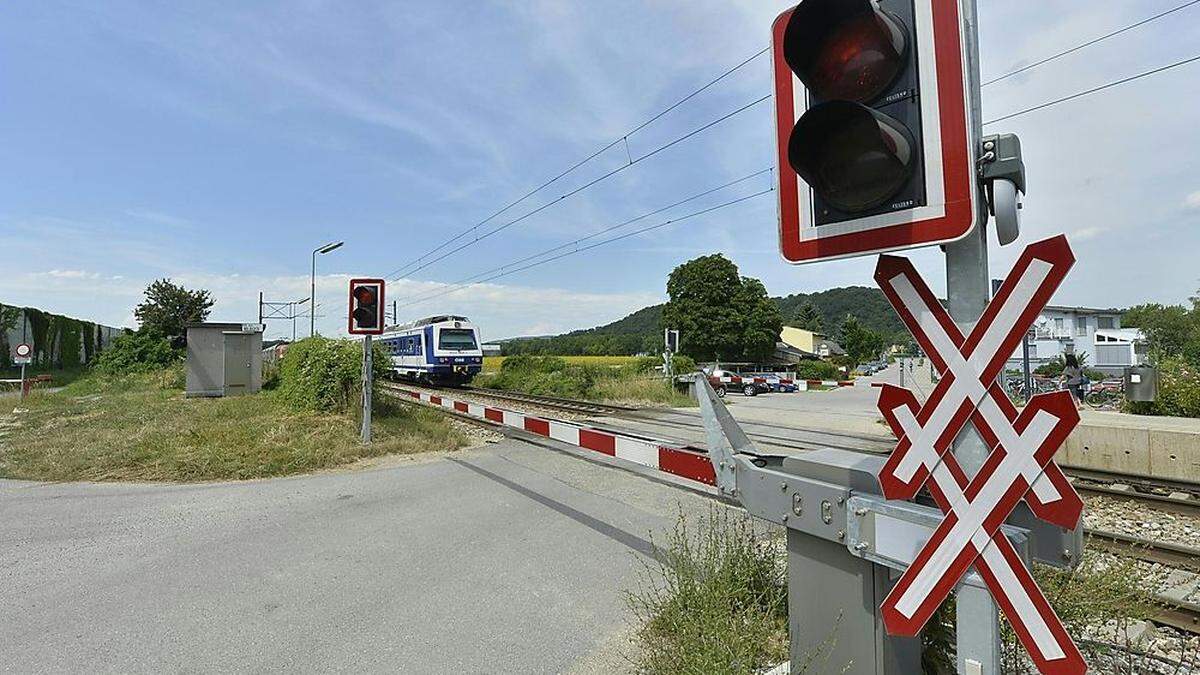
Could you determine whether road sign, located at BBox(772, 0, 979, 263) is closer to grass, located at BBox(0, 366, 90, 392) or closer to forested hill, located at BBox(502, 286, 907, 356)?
forested hill, located at BBox(502, 286, 907, 356)

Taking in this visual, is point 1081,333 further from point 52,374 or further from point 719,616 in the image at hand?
point 52,374

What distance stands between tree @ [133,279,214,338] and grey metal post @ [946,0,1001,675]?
128 feet

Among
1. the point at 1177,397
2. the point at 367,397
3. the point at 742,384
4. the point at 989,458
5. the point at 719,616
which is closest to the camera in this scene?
the point at 989,458

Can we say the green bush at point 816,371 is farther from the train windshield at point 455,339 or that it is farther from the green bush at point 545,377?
the train windshield at point 455,339

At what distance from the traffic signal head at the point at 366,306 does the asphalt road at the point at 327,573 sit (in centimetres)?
311

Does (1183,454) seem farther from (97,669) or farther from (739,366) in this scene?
(739,366)

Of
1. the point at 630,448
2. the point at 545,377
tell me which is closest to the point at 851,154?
the point at 630,448

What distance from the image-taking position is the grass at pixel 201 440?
7684 mm

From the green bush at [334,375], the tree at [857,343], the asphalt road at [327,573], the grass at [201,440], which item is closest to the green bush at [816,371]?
the tree at [857,343]

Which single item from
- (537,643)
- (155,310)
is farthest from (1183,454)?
(155,310)

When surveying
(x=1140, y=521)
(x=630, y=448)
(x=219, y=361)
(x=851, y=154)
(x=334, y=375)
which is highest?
(x=851, y=154)

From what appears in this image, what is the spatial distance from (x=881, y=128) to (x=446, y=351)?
2403 centimetres

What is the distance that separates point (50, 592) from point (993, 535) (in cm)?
556

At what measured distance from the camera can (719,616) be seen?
8.89 feet
